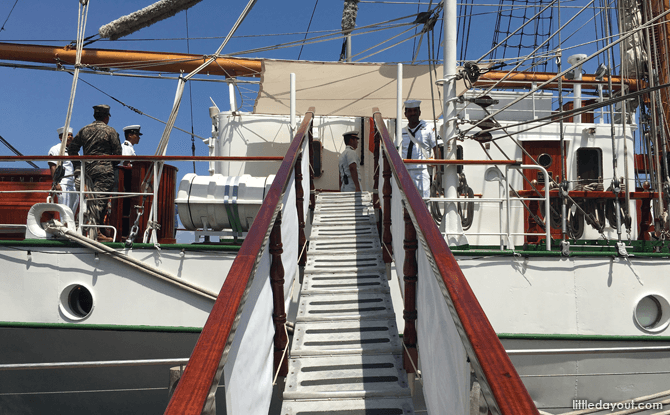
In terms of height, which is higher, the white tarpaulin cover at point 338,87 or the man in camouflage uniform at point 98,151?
the white tarpaulin cover at point 338,87

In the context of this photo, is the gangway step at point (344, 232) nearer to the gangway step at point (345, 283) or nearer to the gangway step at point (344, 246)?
the gangway step at point (344, 246)

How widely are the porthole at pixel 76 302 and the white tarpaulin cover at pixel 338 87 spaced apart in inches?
151

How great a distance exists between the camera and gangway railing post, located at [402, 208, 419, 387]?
112 inches

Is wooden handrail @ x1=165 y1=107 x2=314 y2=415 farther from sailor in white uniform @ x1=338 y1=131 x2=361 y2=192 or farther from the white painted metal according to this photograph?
sailor in white uniform @ x1=338 y1=131 x2=361 y2=192

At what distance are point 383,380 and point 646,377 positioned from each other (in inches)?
136

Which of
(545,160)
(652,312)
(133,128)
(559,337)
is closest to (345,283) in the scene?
(559,337)

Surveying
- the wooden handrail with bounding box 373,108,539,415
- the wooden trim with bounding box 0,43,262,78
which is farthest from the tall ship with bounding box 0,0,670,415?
the wooden trim with bounding box 0,43,262,78

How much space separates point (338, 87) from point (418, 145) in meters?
2.26

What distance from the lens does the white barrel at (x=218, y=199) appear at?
5516 millimetres

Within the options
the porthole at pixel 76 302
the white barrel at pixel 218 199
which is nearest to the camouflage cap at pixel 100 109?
the white barrel at pixel 218 199

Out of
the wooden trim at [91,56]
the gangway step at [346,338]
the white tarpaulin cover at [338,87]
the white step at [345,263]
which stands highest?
the wooden trim at [91,56]

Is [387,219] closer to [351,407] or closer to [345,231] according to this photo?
[345,231]

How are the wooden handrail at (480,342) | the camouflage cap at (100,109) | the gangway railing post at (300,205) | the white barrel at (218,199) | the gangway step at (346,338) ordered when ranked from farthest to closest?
the camouflage cap at (100,109), the white barrel at (218,199), the gangway railing post at (300,205), the gangway step at (346,338), the wooden handrail at (480,342)

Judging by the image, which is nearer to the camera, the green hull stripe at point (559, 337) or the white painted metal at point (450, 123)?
the green hull stripe at point (559, 337)
